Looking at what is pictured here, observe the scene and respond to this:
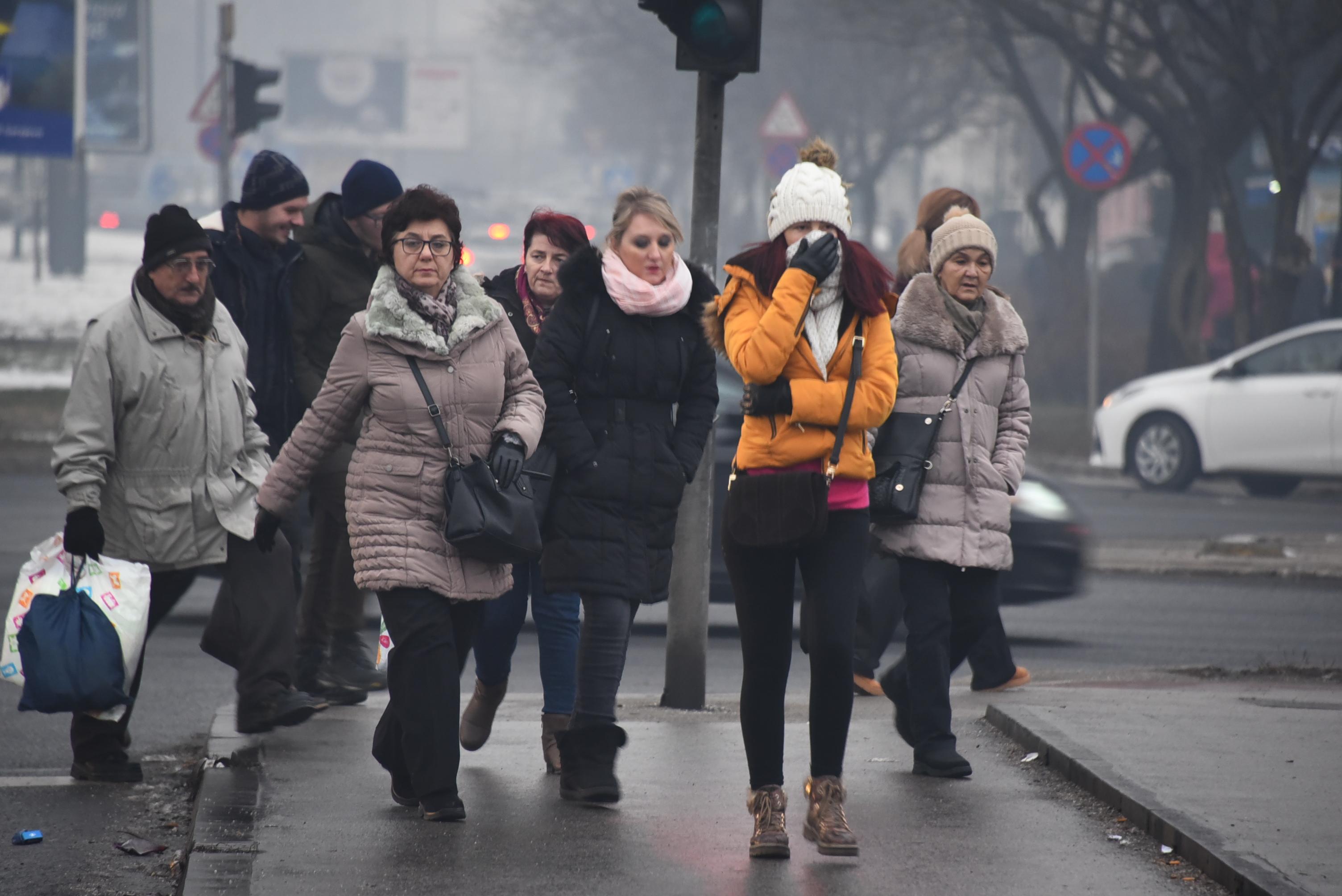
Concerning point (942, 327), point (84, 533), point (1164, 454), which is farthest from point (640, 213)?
point (1164, 454)

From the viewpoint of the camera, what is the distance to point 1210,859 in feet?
16.4

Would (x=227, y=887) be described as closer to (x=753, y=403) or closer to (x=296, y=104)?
(x=753, y=403)

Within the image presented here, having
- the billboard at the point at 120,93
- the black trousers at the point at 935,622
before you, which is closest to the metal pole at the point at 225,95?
the black trousers at the point at 935,622

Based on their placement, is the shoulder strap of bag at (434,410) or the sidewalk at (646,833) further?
the shoulder strap of bag at (434,410)

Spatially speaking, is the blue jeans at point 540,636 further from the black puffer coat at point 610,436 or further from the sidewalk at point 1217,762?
the sidewalk at point 1217,762

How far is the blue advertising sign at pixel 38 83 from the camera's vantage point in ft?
76.3

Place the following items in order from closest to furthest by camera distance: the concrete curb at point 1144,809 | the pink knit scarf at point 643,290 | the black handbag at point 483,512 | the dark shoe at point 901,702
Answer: the concrete curb at point 1144,809 → the black handbag at point 483,512 → the pink knit scarf at point 643,290 → the dark shoe at point 901,702

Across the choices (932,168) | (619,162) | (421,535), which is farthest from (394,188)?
(619,162)

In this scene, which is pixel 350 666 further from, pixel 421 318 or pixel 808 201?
pixel 808 201

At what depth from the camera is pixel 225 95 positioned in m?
17.7

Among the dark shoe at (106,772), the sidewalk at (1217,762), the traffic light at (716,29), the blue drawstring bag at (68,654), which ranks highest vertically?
the traffic light at (716,29)

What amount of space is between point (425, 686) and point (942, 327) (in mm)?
2030

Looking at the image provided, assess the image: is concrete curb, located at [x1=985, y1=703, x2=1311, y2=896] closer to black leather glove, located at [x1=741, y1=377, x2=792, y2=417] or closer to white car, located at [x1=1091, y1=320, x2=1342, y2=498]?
black leather glove, located at [x1=741, y1=377, x2=792, y2=417]

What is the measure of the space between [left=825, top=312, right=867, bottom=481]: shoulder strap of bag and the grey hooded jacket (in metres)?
1.95
